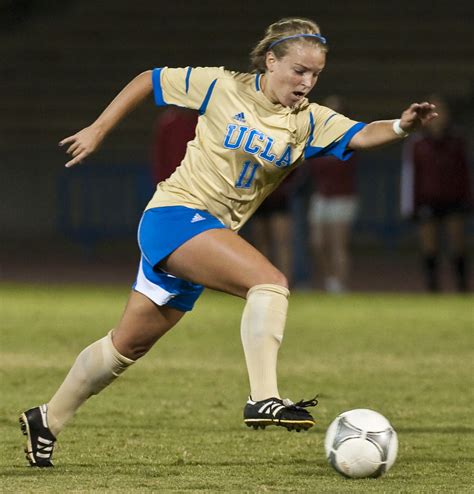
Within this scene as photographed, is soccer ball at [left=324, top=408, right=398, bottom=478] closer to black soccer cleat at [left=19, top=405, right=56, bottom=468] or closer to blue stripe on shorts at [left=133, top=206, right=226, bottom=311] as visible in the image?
blue stripe on shorts at [left=133, top=206, right=226, bottom=311]

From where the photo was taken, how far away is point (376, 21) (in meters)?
24.5

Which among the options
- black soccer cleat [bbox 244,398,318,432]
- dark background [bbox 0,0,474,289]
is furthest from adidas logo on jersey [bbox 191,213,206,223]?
dark background [bbox 0,0,474,289]

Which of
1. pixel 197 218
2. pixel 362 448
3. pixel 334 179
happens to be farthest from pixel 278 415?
pixel 334 179

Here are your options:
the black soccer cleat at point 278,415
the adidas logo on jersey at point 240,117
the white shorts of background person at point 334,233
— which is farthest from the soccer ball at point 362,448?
the white shorts of background person at point 334,233

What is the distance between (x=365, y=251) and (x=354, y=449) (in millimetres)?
14902

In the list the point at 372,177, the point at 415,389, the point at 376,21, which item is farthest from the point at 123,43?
the point at 415,389

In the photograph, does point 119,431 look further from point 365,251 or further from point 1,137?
point 1,137

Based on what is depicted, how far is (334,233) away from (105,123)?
978 cm

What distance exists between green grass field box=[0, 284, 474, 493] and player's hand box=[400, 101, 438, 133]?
1413mm

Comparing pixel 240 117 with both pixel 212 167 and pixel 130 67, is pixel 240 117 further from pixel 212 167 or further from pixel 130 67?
pixel 130 67

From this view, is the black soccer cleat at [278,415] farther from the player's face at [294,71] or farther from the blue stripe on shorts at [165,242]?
the player's face at [294,71]

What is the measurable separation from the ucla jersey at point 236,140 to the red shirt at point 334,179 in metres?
9.50

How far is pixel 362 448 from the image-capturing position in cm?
539

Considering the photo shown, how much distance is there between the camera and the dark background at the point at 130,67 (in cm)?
2233
